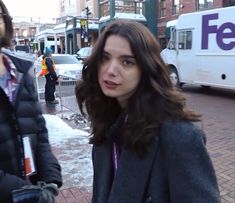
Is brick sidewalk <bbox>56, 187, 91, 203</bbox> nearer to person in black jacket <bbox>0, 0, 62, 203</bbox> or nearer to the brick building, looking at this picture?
person in black jacket <bbox>0, 0, 62, 203</bbox>

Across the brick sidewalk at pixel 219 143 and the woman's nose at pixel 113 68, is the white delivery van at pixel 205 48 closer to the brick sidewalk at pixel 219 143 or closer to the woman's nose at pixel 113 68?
the brick sidewalk at pixel 219 143

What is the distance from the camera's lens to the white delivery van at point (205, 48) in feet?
35.9

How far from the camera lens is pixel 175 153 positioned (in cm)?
141

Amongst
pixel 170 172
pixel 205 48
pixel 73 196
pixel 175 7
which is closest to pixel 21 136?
pixel 170 172

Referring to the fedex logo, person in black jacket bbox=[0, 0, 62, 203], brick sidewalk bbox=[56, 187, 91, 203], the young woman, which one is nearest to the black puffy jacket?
person in black jacket bbox=[0, 0, 62, 203]

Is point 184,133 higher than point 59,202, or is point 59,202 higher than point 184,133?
point 184,133

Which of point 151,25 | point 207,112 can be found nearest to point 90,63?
point 207,112

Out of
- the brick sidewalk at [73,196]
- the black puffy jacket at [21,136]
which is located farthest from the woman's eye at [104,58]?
the brick sidewalk at [73,196]

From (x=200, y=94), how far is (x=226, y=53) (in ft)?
6.25

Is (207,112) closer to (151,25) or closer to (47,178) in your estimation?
(47,178)

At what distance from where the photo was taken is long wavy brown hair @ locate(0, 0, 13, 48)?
1967 millimetres

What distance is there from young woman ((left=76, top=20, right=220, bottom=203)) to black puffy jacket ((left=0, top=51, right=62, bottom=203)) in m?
0.46

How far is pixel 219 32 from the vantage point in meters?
11.2

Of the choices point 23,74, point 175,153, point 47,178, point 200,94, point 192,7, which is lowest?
point 200,94
